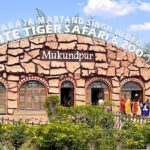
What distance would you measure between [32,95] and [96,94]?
11.6ft

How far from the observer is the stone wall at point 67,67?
2641cm

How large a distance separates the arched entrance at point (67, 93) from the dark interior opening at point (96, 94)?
1.15 m

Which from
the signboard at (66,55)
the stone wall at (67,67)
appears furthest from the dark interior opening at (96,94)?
the signboard at (66,55)

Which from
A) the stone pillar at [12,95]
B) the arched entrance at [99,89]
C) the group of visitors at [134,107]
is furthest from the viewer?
the arched entrance at [99,89]

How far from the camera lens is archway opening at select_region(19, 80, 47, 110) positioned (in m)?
26.4

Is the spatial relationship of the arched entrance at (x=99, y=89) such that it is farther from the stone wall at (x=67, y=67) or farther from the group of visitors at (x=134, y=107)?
the group of visitors at (x=134, y=107)

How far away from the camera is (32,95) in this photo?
86.9 feet

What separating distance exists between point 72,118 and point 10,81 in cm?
1025

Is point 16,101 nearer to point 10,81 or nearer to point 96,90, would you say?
point 10,81

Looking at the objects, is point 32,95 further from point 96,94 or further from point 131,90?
point 131,90

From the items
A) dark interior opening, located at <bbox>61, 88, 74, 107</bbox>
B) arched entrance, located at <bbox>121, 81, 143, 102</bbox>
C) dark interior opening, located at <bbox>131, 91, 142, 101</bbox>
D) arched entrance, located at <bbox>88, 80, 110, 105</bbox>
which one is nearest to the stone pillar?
dark interior opening, located at <bbox>61, 88, 74, 107</bbox>

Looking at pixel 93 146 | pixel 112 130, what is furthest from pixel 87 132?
pixel 112 130

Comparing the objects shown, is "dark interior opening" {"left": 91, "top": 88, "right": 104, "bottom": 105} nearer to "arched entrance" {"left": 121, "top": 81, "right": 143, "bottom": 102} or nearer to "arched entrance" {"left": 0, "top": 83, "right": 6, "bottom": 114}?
"arched entrance" {"left": 121, "top": 81, "right": 143, "bottom": 102}

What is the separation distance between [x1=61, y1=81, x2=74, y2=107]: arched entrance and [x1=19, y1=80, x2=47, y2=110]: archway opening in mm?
1123
